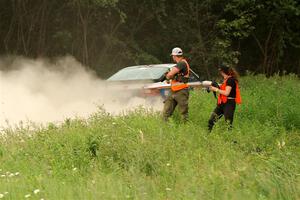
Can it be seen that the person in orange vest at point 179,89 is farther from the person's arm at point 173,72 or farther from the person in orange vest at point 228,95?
the person in orange vest at point 228,95

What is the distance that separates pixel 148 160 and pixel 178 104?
3.98 metres

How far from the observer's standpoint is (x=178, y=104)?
38.1 ft

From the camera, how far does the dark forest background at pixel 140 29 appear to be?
2778 centimetres

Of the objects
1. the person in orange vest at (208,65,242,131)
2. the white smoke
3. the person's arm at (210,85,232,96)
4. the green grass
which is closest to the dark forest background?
the white smoke

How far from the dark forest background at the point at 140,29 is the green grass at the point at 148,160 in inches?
634

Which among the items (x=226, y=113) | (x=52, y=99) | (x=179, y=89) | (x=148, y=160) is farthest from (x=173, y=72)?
(x=52, y=99)

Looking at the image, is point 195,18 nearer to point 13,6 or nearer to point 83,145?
point 13,6

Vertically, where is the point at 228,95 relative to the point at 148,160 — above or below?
above

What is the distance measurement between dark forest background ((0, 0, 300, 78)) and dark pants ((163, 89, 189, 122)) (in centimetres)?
1553

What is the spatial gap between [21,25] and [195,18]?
853 cm

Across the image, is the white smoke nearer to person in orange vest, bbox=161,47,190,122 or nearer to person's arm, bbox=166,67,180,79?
person in orange vest, bbox=161,47,190,122

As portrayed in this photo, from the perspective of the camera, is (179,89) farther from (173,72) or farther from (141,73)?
(141,73)

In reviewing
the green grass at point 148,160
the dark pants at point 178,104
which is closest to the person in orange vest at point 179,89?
the dark pants at point 178,104

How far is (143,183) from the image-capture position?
6.71 meters
